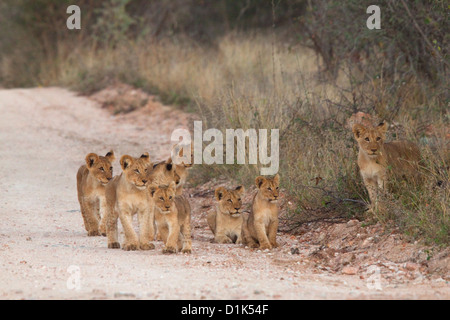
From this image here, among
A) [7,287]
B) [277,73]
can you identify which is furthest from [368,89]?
[7,287]

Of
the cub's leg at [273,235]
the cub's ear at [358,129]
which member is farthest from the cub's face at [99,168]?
the cub's ear at [358,129]

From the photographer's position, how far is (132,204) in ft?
25.4

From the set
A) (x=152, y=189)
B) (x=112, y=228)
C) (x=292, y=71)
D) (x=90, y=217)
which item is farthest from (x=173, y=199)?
(x=292, y=71)

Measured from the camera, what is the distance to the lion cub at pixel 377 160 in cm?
813

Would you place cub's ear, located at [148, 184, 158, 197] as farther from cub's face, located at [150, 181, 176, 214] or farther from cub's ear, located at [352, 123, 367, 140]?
cub's ear, located at [352, 123, 367, 140]

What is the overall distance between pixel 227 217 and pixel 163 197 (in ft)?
4.07

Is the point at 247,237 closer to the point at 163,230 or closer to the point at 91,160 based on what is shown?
the point at 163,230

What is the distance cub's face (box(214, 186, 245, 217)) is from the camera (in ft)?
27.6

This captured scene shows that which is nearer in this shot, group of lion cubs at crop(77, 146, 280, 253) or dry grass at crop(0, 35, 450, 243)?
group of lion cubs at crop(77, 146, 280, 253)

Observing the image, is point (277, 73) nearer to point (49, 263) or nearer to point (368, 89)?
point (368, 89)

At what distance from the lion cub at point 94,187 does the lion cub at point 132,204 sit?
0.63 metres

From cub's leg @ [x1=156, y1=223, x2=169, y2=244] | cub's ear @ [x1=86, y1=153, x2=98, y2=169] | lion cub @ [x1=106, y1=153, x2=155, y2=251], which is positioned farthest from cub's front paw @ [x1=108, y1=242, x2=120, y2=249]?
cub's ear @ [x1=86, y1=153, x2=98, y2=169]

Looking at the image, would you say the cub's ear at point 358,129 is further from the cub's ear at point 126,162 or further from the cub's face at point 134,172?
the cub's ear at point 126,162

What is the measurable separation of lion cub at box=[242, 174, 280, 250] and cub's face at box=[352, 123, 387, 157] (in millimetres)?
1005
